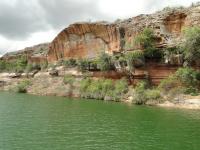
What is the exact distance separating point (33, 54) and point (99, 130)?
77845mm

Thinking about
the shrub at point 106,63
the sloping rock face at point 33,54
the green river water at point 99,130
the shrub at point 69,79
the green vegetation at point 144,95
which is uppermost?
the sloping rock face at point 33,54

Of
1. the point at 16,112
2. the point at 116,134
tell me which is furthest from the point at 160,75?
the point at 116,134

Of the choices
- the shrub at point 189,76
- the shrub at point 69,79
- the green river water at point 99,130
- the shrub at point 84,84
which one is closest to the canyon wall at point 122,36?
the shrub at point 189,76

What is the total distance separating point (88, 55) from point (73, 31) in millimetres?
7883

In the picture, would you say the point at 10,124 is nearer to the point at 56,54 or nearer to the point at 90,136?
the point at 90,136

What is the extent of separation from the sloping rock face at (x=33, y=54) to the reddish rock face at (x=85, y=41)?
562 centimetres

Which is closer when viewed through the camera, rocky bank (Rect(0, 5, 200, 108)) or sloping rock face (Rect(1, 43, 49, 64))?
rocky bank (Rect(0, 5, 200, 108))

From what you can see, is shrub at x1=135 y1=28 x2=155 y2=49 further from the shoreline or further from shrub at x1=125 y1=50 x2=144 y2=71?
the shoreline

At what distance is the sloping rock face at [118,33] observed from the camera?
58.3 metres

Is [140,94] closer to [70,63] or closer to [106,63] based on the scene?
[106,63]

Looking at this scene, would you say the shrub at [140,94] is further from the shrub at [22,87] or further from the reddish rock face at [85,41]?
the shrub at [22,87]

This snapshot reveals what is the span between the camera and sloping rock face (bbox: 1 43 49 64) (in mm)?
98000

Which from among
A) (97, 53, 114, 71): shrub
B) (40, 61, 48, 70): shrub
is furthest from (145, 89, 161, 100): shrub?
(40, 61, 48, 70): shrub

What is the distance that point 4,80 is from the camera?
97250 millimetres
